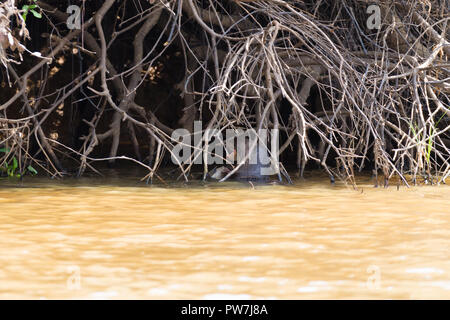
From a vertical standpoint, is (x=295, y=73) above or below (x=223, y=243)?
above

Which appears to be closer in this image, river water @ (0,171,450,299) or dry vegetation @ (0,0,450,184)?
river water @ (0,171,450,299)

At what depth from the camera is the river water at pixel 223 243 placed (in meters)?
2.43

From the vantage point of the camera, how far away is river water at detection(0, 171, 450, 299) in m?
2.43

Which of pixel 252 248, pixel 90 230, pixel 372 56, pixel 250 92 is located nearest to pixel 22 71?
pixel 250 92

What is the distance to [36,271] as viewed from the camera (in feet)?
8.57

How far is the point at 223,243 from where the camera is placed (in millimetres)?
3117

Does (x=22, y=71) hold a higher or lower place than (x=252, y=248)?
higher

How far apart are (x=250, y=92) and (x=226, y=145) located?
44 centimetres

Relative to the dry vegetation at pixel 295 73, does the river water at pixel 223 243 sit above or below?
below

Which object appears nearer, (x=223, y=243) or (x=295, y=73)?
(x=223, y=243)

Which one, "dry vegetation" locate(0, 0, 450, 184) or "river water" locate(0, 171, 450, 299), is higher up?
"dry vegetation" locate(0, 0, 450, 184)

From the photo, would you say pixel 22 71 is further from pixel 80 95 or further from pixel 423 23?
pixel 423 23
